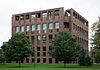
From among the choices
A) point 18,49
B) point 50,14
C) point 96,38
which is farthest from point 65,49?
point 50,14

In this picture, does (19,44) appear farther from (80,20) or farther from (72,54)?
(80,20)

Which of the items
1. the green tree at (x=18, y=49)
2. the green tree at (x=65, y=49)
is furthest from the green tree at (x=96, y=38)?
the green tree at (x=18, y=49)

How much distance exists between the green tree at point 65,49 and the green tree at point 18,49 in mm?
5475

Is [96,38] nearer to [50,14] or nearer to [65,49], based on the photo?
[65,49]

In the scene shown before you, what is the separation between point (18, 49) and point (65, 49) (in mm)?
9933

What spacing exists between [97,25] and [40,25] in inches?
1508

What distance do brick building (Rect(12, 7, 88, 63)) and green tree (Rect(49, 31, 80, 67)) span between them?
1083 inches

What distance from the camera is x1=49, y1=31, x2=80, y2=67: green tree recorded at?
51625 millimetres

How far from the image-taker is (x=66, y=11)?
8869 centimetres

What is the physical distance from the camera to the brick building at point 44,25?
278ft

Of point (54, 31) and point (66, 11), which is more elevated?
point (66, 11)

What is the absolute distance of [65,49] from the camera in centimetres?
5188

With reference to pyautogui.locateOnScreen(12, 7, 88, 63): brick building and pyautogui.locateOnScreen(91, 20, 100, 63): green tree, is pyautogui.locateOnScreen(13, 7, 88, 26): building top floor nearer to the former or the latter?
pyautogui.locateOnScreen(12, 7, 88, 63): brick building

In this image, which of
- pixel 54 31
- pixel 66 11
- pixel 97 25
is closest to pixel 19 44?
pixel 97 25
